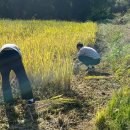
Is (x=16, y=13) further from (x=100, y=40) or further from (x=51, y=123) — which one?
(x=51, y=123)

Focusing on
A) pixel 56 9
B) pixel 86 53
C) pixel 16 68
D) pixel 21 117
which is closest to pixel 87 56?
pixel 86 53

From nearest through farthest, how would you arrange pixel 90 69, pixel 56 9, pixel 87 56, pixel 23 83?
pixel 23 83 < pixel 87 56 < pixel 90 69 < pixel 56 9

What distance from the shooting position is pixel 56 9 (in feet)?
110

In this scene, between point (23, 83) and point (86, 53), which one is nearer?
point (23, 83)

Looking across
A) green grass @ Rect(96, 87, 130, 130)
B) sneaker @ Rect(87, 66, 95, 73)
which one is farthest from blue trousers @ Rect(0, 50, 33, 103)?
sneaker @ Rect(87, 66, 95, 73)

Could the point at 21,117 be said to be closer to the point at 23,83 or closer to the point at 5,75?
the point at 23,83

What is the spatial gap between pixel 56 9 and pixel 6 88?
28351mm

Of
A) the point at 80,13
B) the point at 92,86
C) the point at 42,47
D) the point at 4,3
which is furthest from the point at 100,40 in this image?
the point at 80,13

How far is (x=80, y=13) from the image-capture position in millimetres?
35406

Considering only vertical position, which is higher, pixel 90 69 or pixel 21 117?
pixel 90 69

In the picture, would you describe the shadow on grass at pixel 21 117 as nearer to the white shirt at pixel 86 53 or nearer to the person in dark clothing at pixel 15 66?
the person in dark clothing at pixel 15 66

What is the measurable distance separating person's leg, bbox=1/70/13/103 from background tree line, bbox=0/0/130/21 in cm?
2564

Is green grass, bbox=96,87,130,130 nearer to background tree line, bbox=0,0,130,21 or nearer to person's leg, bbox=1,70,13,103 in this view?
person's leg, bbox=1,70,13,103

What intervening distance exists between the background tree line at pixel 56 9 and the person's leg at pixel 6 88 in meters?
25.6
